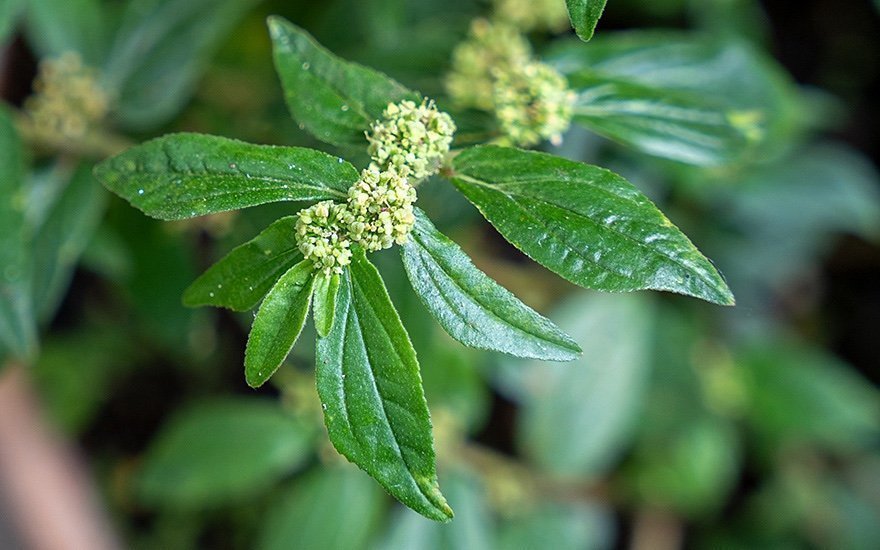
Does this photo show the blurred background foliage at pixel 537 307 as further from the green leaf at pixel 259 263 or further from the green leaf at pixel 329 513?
the green leaf at pixel 259 263

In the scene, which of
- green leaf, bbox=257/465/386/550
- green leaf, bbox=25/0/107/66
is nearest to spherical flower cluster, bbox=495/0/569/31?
green leaf, bbox=25/0/107/66

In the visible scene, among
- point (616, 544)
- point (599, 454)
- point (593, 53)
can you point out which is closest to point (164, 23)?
point (593, 53)

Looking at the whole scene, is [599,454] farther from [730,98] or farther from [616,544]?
[730,98]

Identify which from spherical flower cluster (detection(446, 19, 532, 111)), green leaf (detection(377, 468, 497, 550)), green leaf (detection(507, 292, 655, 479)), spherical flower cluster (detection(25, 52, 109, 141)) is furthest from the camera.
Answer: green leaf (detection(507, 292, 655, 479))

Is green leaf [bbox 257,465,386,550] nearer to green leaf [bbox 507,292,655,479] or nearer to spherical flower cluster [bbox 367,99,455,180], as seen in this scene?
green leaf [bbox 507,292,655,479]

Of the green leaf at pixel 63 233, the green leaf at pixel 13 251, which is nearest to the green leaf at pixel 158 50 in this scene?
the green leaf at pixel 63 233

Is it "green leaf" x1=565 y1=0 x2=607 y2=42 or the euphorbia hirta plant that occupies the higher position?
"green leaf" x1=565 y1=0 x2=607 y2=42
